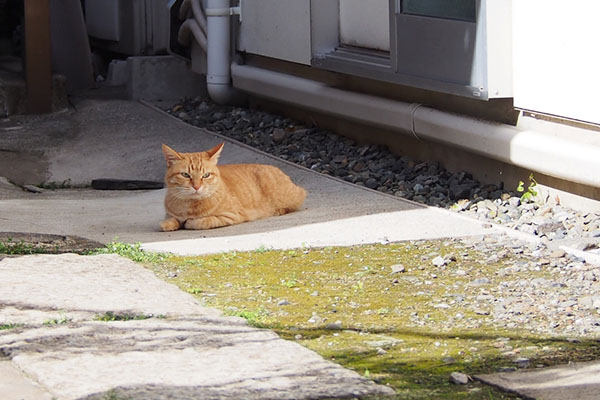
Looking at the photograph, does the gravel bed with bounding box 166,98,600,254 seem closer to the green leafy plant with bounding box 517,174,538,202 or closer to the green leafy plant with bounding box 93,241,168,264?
the green leafy plant with bounding box 517,174,538,202

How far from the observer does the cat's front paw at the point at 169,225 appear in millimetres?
6953

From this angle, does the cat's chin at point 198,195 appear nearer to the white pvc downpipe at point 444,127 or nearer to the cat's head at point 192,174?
the cat's head at point 192,174

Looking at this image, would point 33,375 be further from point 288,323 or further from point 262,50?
point 262,50

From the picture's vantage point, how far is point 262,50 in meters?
10.9

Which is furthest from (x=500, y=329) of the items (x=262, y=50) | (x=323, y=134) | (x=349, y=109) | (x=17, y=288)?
(x=262, y=50)

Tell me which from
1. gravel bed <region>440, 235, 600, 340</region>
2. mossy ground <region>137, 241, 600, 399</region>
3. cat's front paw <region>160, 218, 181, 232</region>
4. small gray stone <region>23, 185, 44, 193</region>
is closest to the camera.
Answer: mossy ground <region>137, 241, 600, 399</region>

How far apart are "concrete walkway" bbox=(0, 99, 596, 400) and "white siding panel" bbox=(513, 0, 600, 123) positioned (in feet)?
3.25

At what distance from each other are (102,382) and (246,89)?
765cm

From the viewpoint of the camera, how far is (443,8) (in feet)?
25.2

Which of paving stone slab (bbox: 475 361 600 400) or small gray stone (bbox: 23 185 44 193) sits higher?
paving stone slab (bbox: 475 361 600 400)

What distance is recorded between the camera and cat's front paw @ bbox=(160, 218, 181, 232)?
6953mm

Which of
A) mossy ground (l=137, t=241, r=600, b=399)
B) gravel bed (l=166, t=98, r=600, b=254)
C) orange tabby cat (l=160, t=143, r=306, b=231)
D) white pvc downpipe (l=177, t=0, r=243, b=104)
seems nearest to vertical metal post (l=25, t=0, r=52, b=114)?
gravel bed (l=166, t=98, r=600, b=254)

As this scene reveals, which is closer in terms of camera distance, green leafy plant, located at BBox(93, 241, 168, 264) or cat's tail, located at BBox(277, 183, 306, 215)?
green leafy plant, located at BBox(93, 241, 168, 264)

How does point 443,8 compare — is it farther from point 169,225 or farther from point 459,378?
point 459,378
